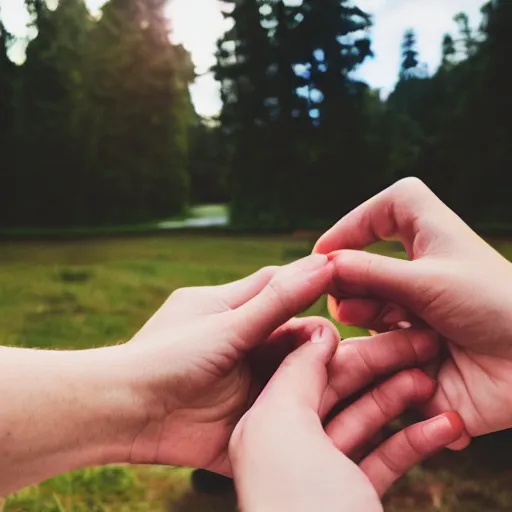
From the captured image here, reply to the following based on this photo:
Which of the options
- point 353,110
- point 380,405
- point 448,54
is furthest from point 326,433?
point 448,54

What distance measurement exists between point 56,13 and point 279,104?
25.1 inches

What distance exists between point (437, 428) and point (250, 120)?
94 centimetres

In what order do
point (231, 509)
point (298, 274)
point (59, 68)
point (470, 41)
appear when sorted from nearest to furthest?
point (298, 274)
point (231, 509)
point (470, 41)
point (59, 68)

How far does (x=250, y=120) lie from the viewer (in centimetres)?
135

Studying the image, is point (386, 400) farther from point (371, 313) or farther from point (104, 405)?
point (104, 405)

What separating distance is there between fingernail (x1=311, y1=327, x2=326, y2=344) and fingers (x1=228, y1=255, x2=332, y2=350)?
50 millimetres

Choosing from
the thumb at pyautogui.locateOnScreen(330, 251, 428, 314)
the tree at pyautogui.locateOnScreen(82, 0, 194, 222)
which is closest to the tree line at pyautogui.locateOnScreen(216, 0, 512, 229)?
the tree at pyautogui.locateOnScreen(82, 0, 194, 222)

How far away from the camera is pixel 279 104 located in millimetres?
1330

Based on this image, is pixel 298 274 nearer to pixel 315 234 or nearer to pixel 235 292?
pixel 235 292

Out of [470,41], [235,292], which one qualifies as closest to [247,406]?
[235,292]

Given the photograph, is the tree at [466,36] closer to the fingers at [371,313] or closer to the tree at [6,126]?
the fingers at [371,313]

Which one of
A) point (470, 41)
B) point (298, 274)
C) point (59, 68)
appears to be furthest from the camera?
point (59, 68)

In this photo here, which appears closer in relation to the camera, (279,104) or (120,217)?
(279,104)

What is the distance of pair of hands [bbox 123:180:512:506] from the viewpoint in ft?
2.01
